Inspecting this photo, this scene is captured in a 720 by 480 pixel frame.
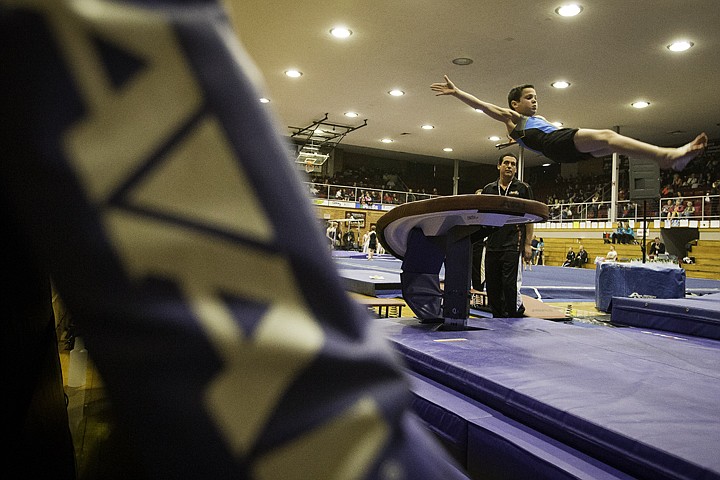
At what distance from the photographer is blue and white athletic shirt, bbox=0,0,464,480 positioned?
0.53 ft

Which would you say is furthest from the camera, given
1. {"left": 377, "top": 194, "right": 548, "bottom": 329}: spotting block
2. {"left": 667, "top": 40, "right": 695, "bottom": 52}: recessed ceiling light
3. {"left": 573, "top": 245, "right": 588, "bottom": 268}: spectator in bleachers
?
{"left": 573, "top": 245, "right": 588, "bottom": 268}: spectator in bleachers

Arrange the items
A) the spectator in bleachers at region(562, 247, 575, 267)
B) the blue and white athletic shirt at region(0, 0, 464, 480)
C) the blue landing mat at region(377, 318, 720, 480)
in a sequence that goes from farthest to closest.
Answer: the spectator in bleachers at region(562, 247, 575, 267) < the blue landing mat at region(377, 318, 720, 480) < the blue and white athletic shirt at region(0, 0, 464, 480)

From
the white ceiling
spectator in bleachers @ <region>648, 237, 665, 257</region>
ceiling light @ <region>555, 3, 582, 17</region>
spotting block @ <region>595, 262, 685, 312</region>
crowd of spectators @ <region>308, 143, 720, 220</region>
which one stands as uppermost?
the white ceiling

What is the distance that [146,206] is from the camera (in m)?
0.17

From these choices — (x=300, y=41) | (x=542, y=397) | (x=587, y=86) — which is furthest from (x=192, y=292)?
(x=587, y=86)

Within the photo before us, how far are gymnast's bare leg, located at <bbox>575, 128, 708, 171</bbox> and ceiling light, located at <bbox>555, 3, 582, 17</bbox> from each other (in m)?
4.11

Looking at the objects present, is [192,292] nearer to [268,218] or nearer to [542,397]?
[268,218]

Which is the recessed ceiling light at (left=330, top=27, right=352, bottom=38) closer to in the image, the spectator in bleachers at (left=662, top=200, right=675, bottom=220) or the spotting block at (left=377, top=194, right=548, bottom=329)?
the spotting block at (left=377, top=194, right=548, bottom=329)

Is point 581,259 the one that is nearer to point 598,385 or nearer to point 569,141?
point 569,141

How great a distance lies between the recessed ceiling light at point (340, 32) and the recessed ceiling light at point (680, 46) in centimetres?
439

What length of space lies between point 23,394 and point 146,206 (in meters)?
0.31

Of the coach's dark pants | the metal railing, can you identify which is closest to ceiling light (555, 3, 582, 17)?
the coach's dark pants

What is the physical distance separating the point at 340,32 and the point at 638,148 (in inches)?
215

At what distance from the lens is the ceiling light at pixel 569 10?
229 inches
